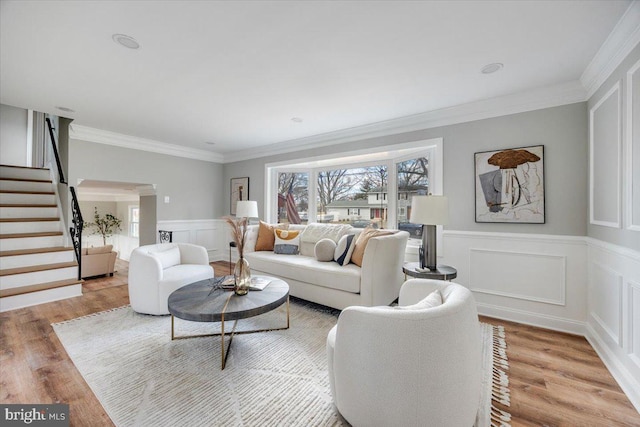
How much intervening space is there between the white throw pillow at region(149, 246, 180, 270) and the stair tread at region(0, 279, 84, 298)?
4.90 ft

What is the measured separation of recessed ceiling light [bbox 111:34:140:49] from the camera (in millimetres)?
1982

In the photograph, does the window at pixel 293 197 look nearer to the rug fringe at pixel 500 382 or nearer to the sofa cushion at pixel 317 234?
the sofa cushion at pixel 317 234

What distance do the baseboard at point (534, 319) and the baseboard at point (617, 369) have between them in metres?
0.12

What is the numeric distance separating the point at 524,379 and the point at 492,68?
2490 mm

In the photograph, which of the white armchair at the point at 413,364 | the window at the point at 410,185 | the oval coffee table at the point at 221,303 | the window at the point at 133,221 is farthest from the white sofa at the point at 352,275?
the window at the point at 133,221

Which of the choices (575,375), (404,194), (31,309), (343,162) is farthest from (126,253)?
(575,375)

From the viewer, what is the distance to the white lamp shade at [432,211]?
2.69 meters

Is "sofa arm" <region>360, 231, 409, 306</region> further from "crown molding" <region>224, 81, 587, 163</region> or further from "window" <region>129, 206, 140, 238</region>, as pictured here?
"window" <region>129, 206, 140, 238</region>

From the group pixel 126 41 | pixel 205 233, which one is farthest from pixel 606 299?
pixel 205 233

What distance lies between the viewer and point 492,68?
237cm

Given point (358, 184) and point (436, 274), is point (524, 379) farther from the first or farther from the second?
point (358, 184)

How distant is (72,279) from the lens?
370 centimetres

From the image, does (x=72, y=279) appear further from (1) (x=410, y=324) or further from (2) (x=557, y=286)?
(2) (x=557, y=286)

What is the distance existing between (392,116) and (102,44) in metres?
3.04
